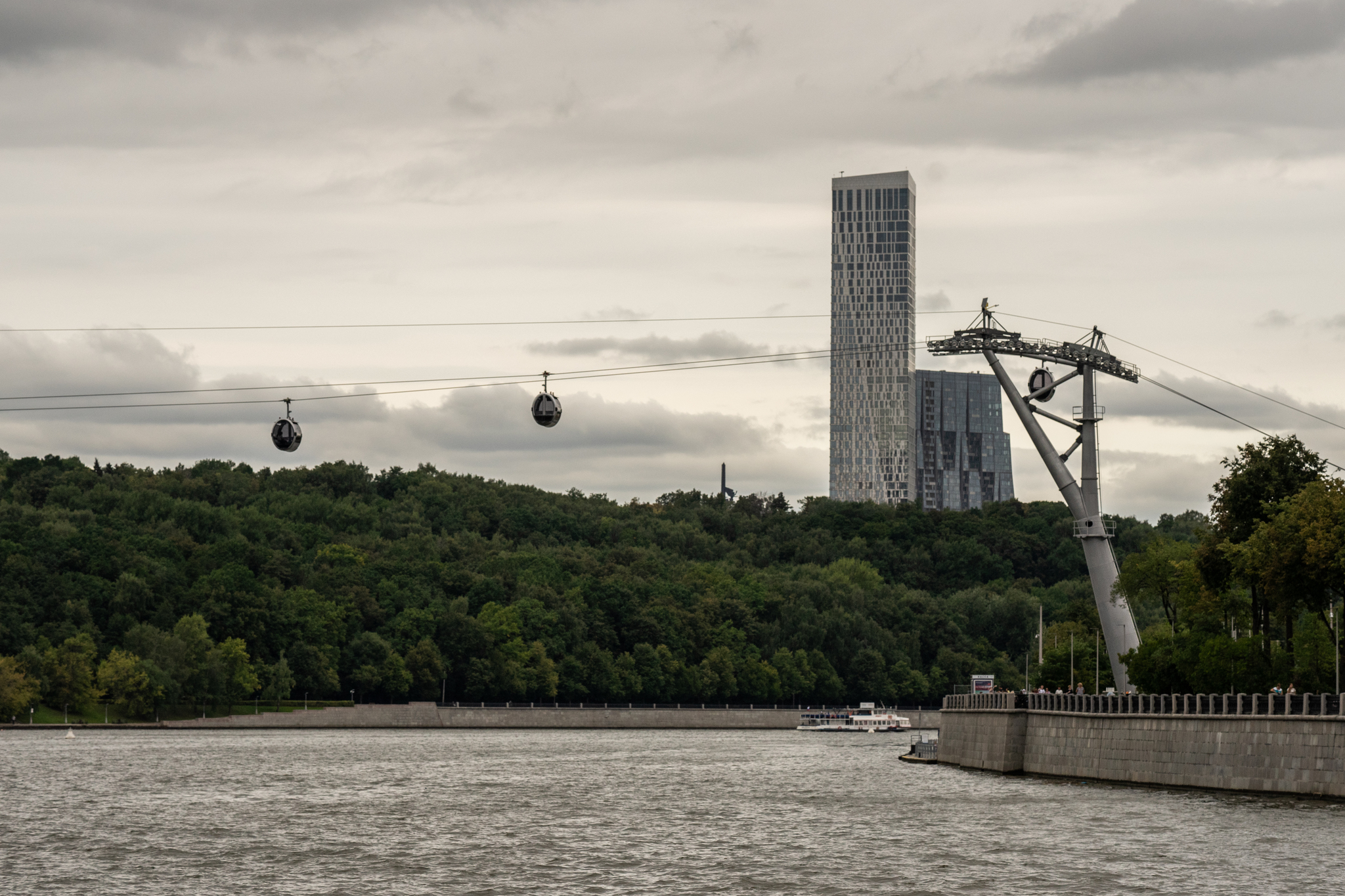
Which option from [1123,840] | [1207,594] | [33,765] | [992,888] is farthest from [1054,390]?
[33,765]

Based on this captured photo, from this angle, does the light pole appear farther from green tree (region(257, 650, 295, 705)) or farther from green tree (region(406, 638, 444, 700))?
green tree (region(406, 638, 444, 700))

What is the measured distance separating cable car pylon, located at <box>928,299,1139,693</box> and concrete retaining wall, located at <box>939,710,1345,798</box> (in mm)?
7447

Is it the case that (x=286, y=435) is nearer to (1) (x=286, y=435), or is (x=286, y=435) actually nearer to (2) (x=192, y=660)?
(1) (x=286, y=435)

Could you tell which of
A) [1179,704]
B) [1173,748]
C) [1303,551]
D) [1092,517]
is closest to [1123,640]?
[1092,517]

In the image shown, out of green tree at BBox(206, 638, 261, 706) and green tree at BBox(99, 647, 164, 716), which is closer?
green tree at BBox(99, 647, 164, 716)

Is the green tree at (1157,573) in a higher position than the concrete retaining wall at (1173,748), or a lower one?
higher

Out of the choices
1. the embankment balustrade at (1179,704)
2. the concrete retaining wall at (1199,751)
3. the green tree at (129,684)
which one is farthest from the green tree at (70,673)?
the concrete retaining wall at (1199,751)

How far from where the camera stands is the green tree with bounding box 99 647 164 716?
169625mm

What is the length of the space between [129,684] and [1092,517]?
10681 cm

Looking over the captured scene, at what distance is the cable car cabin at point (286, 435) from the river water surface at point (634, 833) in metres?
13.7

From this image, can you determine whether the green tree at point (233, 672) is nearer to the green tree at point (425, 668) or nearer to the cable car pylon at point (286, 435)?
the green tree at point (425, 668)

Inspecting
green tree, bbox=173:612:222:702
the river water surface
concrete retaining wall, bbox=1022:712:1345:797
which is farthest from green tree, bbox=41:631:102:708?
concrete retaining wall, bbox=1022:712:1345:797

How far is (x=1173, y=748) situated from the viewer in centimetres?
7212

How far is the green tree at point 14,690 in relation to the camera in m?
163
